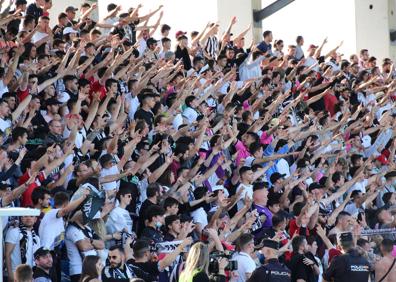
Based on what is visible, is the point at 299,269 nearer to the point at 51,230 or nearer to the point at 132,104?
the point at 51,230

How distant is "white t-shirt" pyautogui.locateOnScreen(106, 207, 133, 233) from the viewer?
503 inches

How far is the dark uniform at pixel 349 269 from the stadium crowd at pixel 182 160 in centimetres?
2

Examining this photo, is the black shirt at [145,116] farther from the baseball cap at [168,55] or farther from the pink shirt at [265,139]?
the baseball cap at [168,55]

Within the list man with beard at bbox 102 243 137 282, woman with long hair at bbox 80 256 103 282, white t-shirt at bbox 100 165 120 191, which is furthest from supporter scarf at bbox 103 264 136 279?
white t-shirt at bbox 100 165 120 191

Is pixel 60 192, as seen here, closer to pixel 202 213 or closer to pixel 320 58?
pixel 202 213

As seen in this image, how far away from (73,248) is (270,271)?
203 cm

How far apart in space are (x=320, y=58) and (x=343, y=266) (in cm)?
1380

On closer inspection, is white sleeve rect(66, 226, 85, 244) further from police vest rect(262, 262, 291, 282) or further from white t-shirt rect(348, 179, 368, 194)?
white t-shirt rect(348, 179, 368, 194)

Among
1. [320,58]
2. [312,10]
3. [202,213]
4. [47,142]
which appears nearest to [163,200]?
[202,213]

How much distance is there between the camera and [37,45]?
17.7 metres

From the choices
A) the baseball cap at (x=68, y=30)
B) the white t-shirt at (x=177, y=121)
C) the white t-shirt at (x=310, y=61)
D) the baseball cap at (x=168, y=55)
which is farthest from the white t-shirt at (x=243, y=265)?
the white t-shirt at (x=310, y=61)

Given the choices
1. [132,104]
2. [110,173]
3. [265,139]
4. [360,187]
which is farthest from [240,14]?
[110,173]

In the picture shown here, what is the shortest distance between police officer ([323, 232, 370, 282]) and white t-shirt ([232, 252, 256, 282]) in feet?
2.50

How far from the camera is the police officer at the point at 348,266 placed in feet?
39.7
